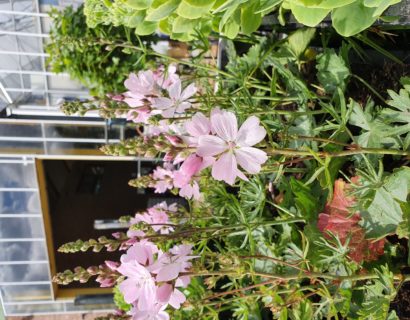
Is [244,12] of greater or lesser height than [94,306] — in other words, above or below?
above

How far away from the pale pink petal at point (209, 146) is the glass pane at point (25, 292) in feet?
10.2

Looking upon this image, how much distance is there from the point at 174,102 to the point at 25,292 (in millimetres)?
2921

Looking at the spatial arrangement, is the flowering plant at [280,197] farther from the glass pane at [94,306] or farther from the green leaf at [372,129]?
the glass pane at [94,306]

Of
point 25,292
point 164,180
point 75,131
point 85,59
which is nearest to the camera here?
point 164,180

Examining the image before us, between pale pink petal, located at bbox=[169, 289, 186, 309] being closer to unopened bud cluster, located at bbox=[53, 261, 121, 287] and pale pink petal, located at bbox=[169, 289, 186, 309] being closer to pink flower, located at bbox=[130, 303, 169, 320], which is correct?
pink flower, located at bbox=[130, 303, 169, 320]

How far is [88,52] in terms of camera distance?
2248 millimetres

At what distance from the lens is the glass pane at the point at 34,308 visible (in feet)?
11.4

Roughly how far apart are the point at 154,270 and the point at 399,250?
2.08 feet

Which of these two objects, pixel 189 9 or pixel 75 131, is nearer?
pixel 189 9

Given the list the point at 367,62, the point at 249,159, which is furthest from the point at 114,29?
the point at 249,159

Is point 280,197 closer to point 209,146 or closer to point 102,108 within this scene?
point 102,108

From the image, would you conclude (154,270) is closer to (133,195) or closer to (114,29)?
(114,29)

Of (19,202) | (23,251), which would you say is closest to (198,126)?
(19,202)

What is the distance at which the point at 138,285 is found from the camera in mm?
935
